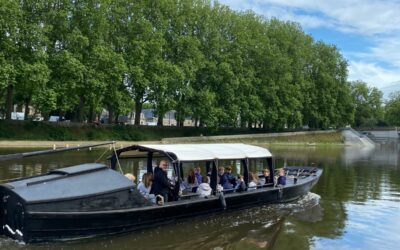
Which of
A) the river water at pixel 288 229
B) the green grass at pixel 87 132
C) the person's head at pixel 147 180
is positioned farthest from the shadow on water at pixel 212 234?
the green grass at pixel 87 132

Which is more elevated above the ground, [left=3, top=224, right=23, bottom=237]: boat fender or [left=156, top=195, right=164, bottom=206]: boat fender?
[left=156, top=195, right=164, bottom=206]: boat fender

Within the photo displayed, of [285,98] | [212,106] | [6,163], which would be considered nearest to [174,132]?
[212,106]

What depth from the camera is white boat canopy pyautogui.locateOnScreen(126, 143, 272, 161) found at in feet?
49.9

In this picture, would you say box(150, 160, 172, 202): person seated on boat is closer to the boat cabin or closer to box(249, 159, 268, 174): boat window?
the boat cabin

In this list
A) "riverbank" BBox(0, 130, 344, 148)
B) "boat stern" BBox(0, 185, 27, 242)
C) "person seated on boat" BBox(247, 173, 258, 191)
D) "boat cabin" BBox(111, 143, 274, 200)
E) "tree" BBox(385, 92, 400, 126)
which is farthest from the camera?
"tree" BBox(385, 92, 400, 126)

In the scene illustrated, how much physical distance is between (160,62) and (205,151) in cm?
4304

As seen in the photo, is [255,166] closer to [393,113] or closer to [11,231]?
[11,231]

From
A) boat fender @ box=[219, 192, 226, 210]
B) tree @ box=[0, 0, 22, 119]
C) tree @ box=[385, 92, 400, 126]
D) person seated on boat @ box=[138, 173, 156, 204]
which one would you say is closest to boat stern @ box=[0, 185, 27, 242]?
person seated on boat @ box=[138, 173, 156, 204]

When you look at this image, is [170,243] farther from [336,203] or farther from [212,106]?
→ [212,106]

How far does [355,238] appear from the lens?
1476cm

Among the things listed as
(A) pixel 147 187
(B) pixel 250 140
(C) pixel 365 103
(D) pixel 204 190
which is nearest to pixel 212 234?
(D) pixel 204 190

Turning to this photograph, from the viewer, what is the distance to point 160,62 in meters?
58.0

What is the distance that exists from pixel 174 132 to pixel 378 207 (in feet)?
157

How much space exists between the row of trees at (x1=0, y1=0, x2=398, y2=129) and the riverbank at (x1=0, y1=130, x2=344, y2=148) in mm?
2607
